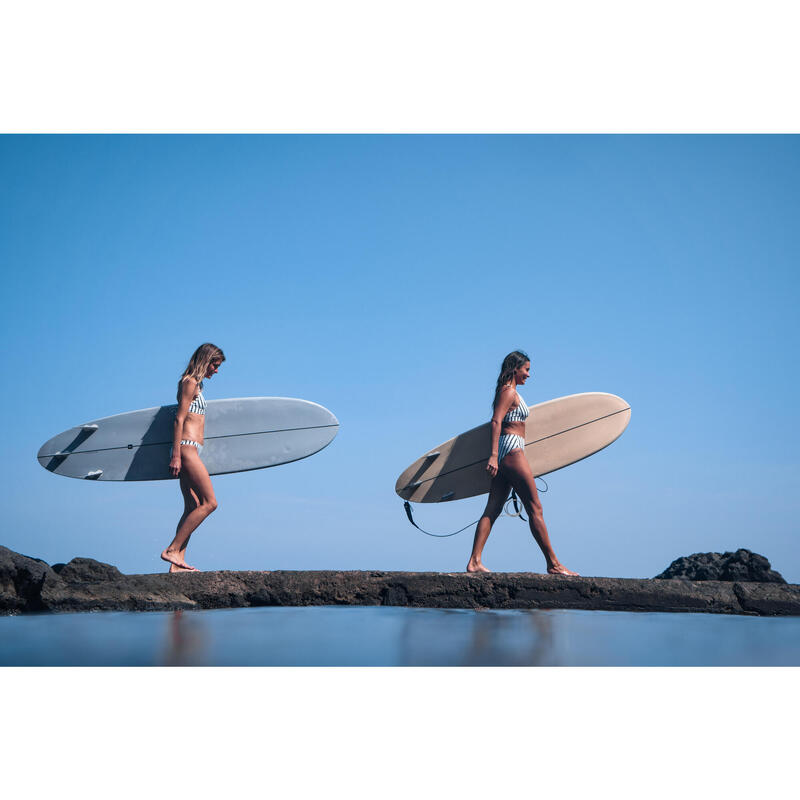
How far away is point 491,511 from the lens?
17.1 ft

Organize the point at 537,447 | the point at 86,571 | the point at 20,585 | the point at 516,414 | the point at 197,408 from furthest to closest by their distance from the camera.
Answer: the point at 537,447, the point at 197,408, the point at 516,414, the point at 86,571, the point at 20,585

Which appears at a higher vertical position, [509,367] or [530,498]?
[509,367]

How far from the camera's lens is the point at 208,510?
5219 mm

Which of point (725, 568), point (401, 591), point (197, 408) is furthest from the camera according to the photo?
point (725, 568)

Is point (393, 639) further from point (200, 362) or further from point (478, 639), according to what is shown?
point (200, 362)

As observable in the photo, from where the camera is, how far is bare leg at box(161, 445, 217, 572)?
5.16 meters

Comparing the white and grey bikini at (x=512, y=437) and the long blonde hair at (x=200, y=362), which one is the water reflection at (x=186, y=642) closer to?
the long blonde hair at (x=200, y=362)

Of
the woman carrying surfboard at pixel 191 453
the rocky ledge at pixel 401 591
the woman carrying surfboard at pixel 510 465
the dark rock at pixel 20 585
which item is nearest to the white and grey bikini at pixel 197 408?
the woman carrying surfboard at pixel 191 453

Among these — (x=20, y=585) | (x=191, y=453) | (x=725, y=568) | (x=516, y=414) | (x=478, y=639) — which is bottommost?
(x=20, y=585)

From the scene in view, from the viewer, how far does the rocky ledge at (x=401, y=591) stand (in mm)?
4543

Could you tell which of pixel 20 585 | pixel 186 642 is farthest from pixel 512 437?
pixel 20 585

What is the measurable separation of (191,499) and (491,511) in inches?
83.3

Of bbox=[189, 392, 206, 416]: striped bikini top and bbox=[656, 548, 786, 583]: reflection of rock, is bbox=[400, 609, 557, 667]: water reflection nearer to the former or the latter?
bbox=[656, 548, 786, 583]: reflection of rock

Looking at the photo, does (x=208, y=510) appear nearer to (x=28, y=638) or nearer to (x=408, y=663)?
(x=28, y=638)
